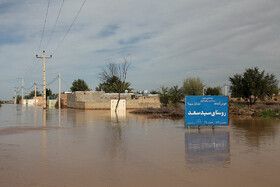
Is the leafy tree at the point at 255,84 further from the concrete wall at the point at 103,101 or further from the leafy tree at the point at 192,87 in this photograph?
the leafy tree at the point at 192,87

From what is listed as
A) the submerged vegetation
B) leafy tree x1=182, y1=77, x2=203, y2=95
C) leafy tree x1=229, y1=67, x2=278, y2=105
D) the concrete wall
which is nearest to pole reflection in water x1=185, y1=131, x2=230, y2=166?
the submerged vegetation

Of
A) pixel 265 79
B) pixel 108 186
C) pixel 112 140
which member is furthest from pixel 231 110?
pixel 108 186

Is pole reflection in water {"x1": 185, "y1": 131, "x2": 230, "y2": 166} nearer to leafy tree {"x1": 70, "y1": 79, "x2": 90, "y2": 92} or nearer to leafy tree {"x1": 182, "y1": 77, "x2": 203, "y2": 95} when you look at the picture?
leafy tree {"x1": 182, "y1": 77, "x2": 203, "y2": 95}

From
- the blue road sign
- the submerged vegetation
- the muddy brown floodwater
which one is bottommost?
the muddy brown floodwater

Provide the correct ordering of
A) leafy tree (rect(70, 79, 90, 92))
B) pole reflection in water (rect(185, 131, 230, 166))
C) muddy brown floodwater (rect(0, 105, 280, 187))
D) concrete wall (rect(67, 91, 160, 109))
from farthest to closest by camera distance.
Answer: leafy tree (rect(70, 79, 90, 92)), concrete wall (rect(67, 91, 160, 109)), pole reflection in water (rect(185, 131, 230, 166)), muddy brown floodwater (rect(0, 105, 280, 187))

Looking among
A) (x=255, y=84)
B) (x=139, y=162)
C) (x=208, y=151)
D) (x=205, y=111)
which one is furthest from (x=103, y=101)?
(x=139, y=162)

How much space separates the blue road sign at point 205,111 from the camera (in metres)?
13.9

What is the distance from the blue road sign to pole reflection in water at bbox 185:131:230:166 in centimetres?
301

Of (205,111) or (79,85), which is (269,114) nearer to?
(205,111)

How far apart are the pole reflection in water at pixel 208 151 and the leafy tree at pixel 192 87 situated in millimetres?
52796

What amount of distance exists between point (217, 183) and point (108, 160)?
117 inches

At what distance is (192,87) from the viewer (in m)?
64.1

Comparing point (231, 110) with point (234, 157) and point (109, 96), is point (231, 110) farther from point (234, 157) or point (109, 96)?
point (109, 96)

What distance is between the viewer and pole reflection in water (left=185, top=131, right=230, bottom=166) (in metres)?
7.12
